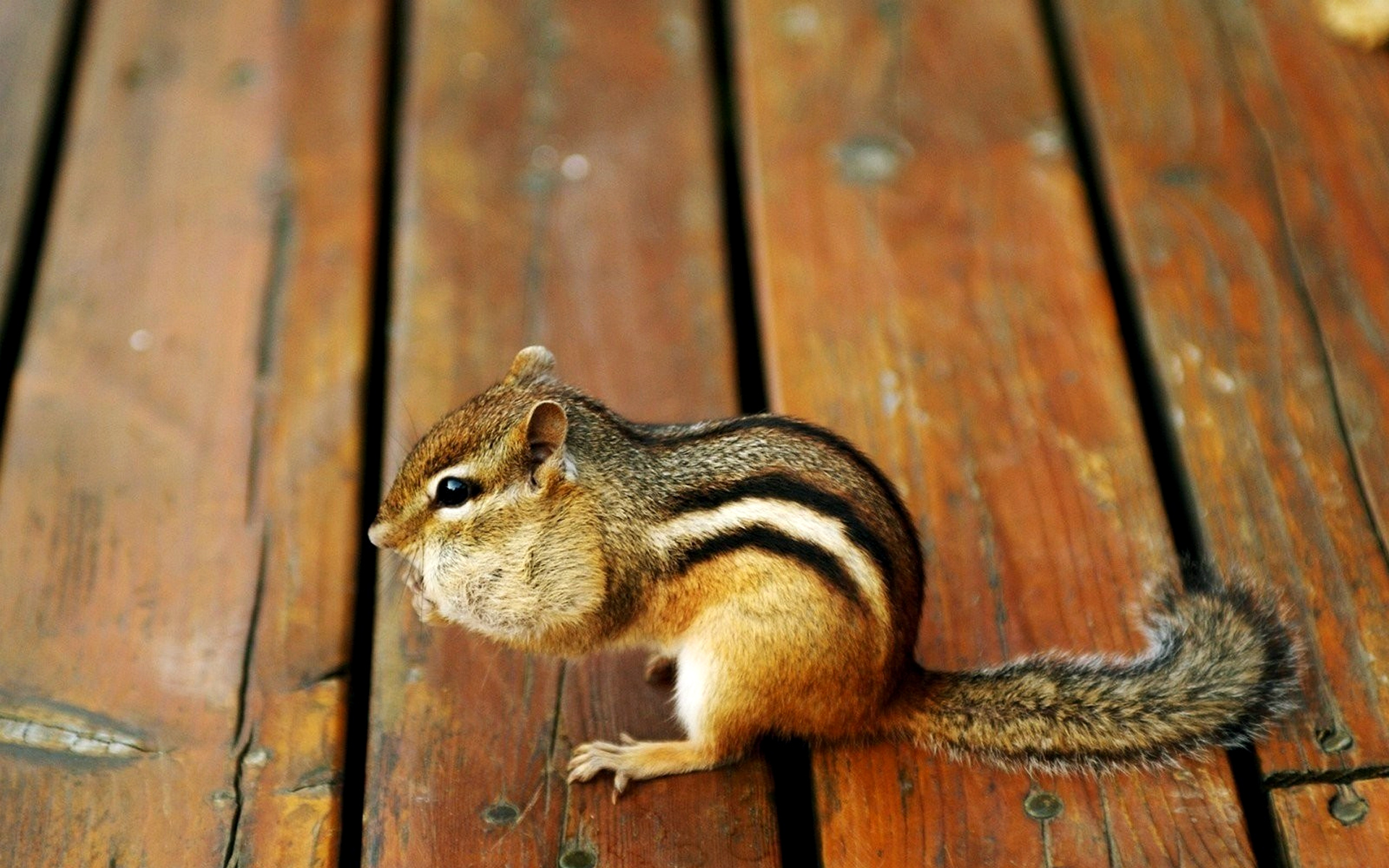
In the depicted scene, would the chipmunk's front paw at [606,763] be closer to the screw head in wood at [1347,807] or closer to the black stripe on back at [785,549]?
the black stripe on back at [785,549]

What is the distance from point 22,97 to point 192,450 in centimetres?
116

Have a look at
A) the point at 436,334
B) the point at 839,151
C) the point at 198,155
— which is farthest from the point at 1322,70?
the point at 198,155

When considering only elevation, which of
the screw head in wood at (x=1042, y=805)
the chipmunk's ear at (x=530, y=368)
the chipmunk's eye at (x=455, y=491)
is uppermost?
the chipmunk's ear at (x=530, y=368)

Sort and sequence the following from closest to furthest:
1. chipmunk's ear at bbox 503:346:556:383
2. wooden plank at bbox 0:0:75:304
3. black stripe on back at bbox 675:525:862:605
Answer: black stripe on back at bbox 675:525:862:605, chipmunk's ear at bbox 503:346:556:383, wooden plank at bbox 0:0:75:304

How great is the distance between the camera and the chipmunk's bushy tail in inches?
86.4

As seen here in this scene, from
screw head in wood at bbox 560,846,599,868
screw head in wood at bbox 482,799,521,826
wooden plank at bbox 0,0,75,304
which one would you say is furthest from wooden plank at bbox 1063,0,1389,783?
wooden plank at bbox 0,0,75,304

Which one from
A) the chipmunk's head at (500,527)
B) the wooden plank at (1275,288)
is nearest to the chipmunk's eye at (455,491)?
the chipmunk's head at (500,527)

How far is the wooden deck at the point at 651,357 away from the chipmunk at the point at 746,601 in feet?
0.23

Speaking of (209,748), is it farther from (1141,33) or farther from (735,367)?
(1141,33)

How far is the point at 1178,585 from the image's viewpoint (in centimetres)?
241

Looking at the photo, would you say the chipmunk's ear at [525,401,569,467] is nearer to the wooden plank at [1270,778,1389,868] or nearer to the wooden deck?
the wooden deck

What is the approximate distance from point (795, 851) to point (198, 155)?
2034 millimetres

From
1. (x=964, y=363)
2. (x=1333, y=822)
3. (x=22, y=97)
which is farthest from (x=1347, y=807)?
(x=22, y=97)

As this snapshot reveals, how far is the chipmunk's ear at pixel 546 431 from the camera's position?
2166 millimetres
